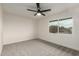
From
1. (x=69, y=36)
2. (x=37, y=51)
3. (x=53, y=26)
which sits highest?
(x=53, y=26)

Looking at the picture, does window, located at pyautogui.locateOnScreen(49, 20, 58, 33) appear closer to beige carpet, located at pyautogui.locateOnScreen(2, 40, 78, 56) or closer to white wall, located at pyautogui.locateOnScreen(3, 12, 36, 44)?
beige carpet, located at pyautogui.locateOnScreen(2, 40, 78, 56)

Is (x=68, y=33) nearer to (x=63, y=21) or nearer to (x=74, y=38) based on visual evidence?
(x=74, y=38)

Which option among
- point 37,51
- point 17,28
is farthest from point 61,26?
point 17,28

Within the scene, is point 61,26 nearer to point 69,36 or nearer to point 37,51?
point 69,36

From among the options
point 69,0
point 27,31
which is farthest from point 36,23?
point 69,0

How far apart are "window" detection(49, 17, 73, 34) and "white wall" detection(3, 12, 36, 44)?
245 centimetres

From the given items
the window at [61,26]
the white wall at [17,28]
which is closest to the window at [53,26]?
the window at [61,26]

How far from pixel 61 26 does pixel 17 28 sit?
3.87 metres

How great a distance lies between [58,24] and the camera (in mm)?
5156

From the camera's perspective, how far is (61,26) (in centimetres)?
489

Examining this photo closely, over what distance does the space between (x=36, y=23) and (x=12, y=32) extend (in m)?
2.85

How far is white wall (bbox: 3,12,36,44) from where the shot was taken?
5.75 meters

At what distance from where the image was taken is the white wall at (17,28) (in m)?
5.75

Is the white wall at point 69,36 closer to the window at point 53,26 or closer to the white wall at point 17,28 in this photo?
the window at point 53,26
